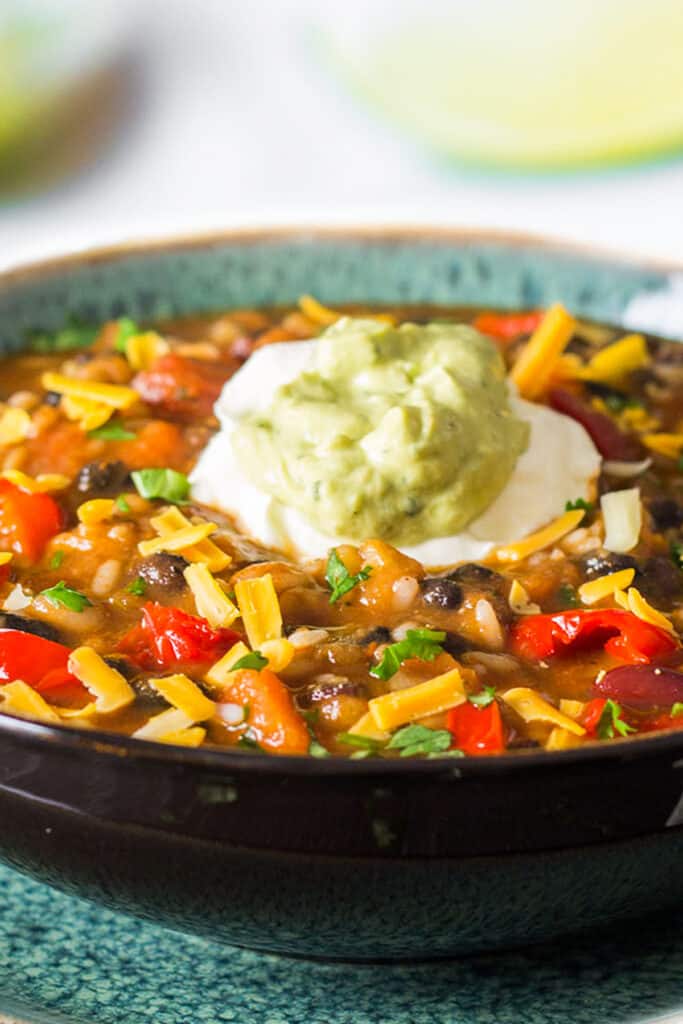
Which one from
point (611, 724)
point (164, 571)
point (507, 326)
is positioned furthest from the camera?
point (507, 326)

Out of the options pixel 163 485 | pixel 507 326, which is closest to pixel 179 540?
pixel 163 485

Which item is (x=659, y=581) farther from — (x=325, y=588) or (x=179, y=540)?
(x=179, y=540)

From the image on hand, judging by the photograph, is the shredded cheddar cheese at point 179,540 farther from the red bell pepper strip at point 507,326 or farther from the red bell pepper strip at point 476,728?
the red bell pepper strip at point 507,326

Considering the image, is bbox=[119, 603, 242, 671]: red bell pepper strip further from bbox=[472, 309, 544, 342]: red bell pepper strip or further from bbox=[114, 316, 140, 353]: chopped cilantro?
bbox=[472, 309, 544, 342]: red bell pepper strip

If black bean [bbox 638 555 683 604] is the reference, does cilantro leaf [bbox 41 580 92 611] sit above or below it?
above

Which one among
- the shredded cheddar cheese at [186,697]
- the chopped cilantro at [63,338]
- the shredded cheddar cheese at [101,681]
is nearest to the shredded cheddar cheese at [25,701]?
the shredded cheddar cheese at [101,681]

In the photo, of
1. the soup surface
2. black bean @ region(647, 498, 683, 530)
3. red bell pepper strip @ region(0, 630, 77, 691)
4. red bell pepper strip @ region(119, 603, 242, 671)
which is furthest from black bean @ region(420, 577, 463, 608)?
red bell pepper strip @ region(0, 630, 77, 691)
